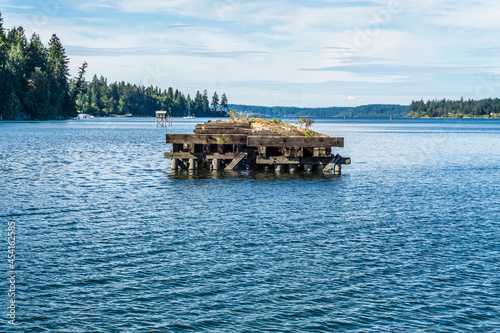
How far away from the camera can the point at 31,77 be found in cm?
16375

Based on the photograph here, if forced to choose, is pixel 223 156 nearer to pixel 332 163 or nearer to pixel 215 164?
pixel 215 164

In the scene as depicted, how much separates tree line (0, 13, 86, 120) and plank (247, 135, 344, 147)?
133525mm

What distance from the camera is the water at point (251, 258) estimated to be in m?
12.5

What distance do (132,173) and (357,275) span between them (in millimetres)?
28321

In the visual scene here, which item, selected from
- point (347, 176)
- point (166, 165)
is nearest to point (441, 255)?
point (347, 176)

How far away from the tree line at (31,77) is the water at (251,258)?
436 ft

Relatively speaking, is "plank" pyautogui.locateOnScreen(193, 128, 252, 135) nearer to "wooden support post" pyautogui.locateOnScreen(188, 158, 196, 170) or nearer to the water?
"wooden support post" pyautogui.locateOnScreen(188, 158, 196, 170)

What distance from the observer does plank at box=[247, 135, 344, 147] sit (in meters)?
37.5

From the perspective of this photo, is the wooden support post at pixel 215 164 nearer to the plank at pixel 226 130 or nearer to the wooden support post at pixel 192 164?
the wooden support post at pixel 192 164

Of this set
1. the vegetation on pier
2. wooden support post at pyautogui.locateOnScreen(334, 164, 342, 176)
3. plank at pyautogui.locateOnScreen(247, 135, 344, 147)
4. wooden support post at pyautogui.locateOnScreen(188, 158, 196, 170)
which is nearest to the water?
plank at pyautogui.locateOnScreen(247, 135, 344, 147)

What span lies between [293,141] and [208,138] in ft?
20.4

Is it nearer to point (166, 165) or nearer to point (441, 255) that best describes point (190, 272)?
point (441, 255)

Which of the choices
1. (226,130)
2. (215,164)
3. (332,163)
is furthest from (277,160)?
(226,130)

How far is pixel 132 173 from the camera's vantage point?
1604 inches
